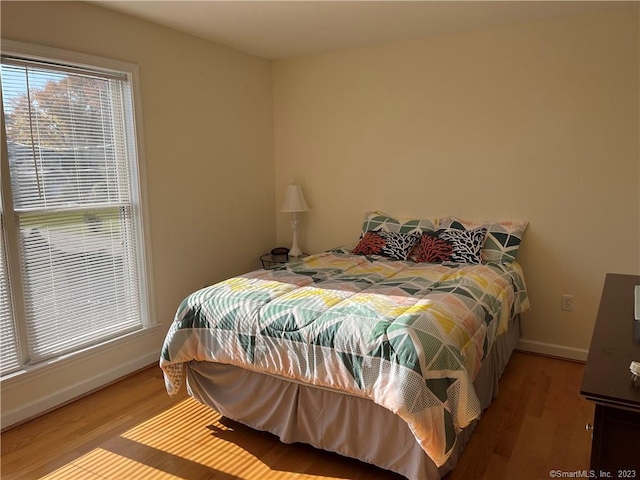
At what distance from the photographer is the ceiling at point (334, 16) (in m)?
2.81

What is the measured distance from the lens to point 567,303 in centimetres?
328

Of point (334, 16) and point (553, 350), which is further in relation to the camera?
point (553, 350)

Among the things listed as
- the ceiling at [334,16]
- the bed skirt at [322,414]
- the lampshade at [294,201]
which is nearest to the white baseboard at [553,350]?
the bed skirt at [322,414]

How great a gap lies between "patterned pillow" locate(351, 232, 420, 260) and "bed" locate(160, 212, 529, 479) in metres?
0.58

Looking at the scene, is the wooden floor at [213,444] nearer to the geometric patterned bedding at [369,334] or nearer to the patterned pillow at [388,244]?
the geometric patterned bedding at [369,334]

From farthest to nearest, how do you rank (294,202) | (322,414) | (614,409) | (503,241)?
(294,202), (503,241), (322,414), (614,409)

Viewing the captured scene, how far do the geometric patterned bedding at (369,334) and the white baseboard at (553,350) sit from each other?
71 cm

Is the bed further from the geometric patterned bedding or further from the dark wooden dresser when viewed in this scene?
the dark wooden dresser

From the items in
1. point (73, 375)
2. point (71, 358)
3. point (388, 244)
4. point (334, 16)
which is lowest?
point (73, 375)

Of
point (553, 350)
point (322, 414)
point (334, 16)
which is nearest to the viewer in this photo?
point (322, 414)

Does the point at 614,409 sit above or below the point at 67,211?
below

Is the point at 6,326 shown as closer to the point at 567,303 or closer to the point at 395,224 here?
the point at 395,224

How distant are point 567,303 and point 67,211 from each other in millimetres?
3355

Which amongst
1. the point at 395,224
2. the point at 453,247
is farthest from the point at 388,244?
the point at 453,247
